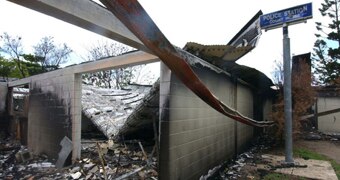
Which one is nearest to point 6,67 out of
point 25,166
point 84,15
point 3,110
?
point 3,110

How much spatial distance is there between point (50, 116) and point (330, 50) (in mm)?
20464

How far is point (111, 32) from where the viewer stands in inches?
113

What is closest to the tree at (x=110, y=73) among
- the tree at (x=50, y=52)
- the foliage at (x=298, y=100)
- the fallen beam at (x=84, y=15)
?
the tree at (x=50, y=52)

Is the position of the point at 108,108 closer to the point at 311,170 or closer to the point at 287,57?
the point at 287,57

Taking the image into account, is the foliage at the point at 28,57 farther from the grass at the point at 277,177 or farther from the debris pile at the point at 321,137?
the grass at the point at 277,177

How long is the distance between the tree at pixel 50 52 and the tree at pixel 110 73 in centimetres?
330

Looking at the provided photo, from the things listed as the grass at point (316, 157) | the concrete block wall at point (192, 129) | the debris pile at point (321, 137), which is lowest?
the debris pile at point (321, 137)

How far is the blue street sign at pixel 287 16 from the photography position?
5.66 metres

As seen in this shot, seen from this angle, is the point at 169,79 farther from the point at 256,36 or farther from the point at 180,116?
the point at 256,36

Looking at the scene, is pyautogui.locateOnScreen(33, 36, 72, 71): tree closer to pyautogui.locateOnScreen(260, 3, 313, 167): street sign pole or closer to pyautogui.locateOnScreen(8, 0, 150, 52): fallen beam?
pyautogui.locateOnScreen(260, 3, 313, 167): street sign pole

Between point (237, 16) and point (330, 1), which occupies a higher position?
point (330, 1)

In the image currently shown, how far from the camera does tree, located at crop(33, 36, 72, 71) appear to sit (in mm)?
25095

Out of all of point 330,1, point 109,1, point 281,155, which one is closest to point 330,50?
point 330,1

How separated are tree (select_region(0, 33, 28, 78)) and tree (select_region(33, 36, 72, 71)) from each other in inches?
56.7
